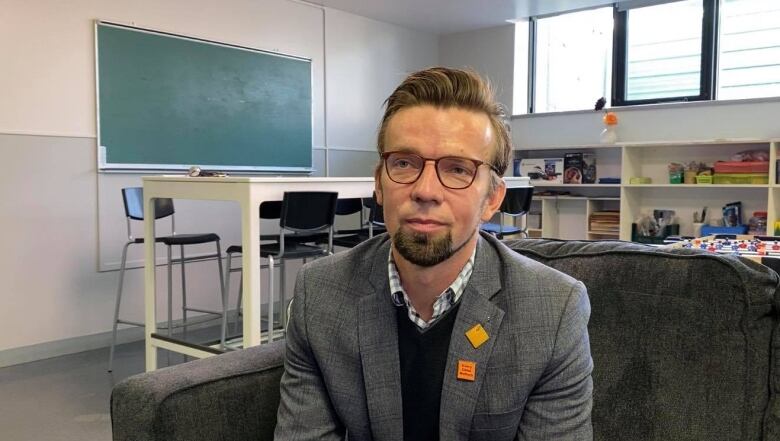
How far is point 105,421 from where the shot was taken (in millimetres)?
2967

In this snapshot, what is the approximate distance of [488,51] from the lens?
6586mm

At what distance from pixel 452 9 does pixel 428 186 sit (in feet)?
16.6

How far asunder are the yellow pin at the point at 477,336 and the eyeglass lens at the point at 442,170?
253 mm

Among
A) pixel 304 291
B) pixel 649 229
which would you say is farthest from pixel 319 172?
pixel 304 291

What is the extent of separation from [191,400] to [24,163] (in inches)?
130

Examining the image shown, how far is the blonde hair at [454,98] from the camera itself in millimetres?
1164

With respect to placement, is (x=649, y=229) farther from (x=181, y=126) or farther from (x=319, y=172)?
(x=181, y=126)

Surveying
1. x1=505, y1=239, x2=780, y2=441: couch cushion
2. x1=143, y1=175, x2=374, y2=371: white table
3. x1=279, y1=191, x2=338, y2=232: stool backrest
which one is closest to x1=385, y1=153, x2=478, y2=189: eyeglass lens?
x1=505, y1=239, x2=780, y2=441: couch cushion

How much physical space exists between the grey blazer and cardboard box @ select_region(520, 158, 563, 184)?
5057mm

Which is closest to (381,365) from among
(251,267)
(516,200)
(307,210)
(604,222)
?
(251,267)

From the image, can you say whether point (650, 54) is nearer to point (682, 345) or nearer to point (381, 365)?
point (682, 345)

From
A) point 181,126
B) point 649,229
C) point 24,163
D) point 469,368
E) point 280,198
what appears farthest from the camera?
point 649,229

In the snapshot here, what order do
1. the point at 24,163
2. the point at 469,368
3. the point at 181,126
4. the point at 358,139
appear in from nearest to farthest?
the point at 469,368
the point at 24,163
the point at 181,126
the point at 358,139

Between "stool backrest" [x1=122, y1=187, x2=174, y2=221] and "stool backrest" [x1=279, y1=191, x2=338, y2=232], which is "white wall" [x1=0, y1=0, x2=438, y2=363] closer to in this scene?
"stool backrest" [x1=122, y1=187, x2=174, y2=221]
